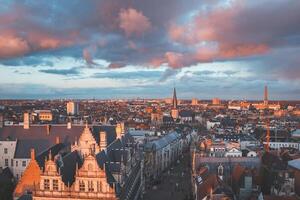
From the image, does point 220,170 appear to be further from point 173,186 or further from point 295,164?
point 173,186

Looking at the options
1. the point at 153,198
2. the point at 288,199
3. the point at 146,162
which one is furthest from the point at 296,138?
the point at 288,199

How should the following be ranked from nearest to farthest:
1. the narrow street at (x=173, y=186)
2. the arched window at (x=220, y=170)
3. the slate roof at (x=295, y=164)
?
the arched window at (x=220, y=170)
the slate roof at (x=295, y=164)
the narrow street at (x=173, y=186)

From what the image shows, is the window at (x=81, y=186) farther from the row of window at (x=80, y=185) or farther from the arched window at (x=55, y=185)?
the arched window at (x=55, y=185)

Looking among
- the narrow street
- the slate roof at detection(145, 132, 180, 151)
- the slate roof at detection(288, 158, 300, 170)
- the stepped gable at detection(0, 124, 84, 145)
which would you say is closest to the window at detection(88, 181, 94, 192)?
the stepped gable at detection(0, 124, 84, 145)

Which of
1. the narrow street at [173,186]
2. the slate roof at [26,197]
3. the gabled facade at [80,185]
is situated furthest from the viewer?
the narrow street at [173,186]

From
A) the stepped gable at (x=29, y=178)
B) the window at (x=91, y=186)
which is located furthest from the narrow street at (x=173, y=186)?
the window at (x=91, y=186)

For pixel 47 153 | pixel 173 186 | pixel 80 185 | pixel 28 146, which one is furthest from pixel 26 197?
pixel 173 186
